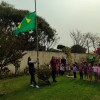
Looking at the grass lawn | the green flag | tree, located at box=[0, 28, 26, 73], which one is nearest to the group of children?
the grass lawn

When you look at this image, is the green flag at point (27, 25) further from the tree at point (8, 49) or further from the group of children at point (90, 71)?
the group of children at point (90, 71)

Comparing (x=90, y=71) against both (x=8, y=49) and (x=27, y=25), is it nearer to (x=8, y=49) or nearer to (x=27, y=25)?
(x=27, y=25)

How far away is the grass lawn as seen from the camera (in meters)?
17.4

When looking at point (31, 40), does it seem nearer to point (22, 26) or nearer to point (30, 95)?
point (22, 26)

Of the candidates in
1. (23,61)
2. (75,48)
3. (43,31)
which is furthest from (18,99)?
(75,48)

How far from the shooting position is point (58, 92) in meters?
18.5

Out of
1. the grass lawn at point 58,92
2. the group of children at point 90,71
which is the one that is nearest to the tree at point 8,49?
the grass lawn at point 58,92

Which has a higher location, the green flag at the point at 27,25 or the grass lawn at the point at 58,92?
the green flag at the point at 27,25

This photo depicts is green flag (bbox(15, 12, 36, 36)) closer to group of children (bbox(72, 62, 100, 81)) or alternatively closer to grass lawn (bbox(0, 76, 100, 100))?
grass lawn (bbox(0, 76, 100, 100))

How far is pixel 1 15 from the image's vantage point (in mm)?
49938

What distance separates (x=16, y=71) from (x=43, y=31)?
22.1 metres

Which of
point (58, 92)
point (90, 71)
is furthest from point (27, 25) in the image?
point (58, 92)

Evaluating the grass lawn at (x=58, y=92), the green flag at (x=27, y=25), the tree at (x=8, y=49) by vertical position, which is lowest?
the grass lawn at (x=58, y=92)

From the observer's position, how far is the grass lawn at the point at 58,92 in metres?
17.4
